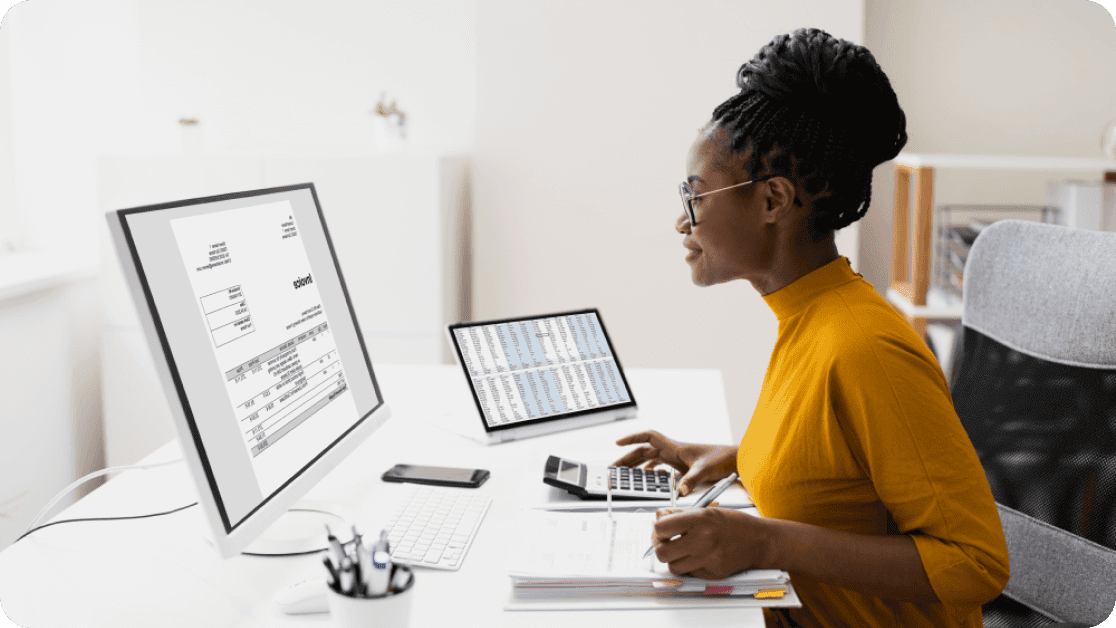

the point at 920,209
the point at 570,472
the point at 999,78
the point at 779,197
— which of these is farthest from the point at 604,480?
the point at 999,78

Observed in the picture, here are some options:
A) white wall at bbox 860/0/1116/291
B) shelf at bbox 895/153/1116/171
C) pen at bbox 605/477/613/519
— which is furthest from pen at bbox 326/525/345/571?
white wall at bbox 860/0/1116/291

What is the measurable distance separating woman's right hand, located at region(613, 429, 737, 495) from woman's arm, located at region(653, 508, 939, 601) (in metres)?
0.34

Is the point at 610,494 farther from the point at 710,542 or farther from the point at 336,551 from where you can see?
the point at 336,551

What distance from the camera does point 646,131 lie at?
9.43ft

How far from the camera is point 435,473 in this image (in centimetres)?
139

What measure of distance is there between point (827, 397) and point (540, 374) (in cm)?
75

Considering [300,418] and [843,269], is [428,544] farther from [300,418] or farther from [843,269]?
[843,269]

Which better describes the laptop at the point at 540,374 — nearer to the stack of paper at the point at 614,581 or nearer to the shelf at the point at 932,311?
the stack of paper at the point at 614,581

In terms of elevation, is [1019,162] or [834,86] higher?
[834,86]

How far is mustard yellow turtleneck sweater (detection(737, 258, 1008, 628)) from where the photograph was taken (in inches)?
37.3

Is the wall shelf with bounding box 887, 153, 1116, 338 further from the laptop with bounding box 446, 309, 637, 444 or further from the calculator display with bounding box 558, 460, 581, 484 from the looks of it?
the calculator display with bounding box 558, 460, 581, 484

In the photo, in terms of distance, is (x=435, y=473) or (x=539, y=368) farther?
(x=539, y=368)

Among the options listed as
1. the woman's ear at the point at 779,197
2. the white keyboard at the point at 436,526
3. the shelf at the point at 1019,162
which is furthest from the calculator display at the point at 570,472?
the shelf at the point at 1019,162

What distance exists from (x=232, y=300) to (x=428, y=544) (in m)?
0.39
